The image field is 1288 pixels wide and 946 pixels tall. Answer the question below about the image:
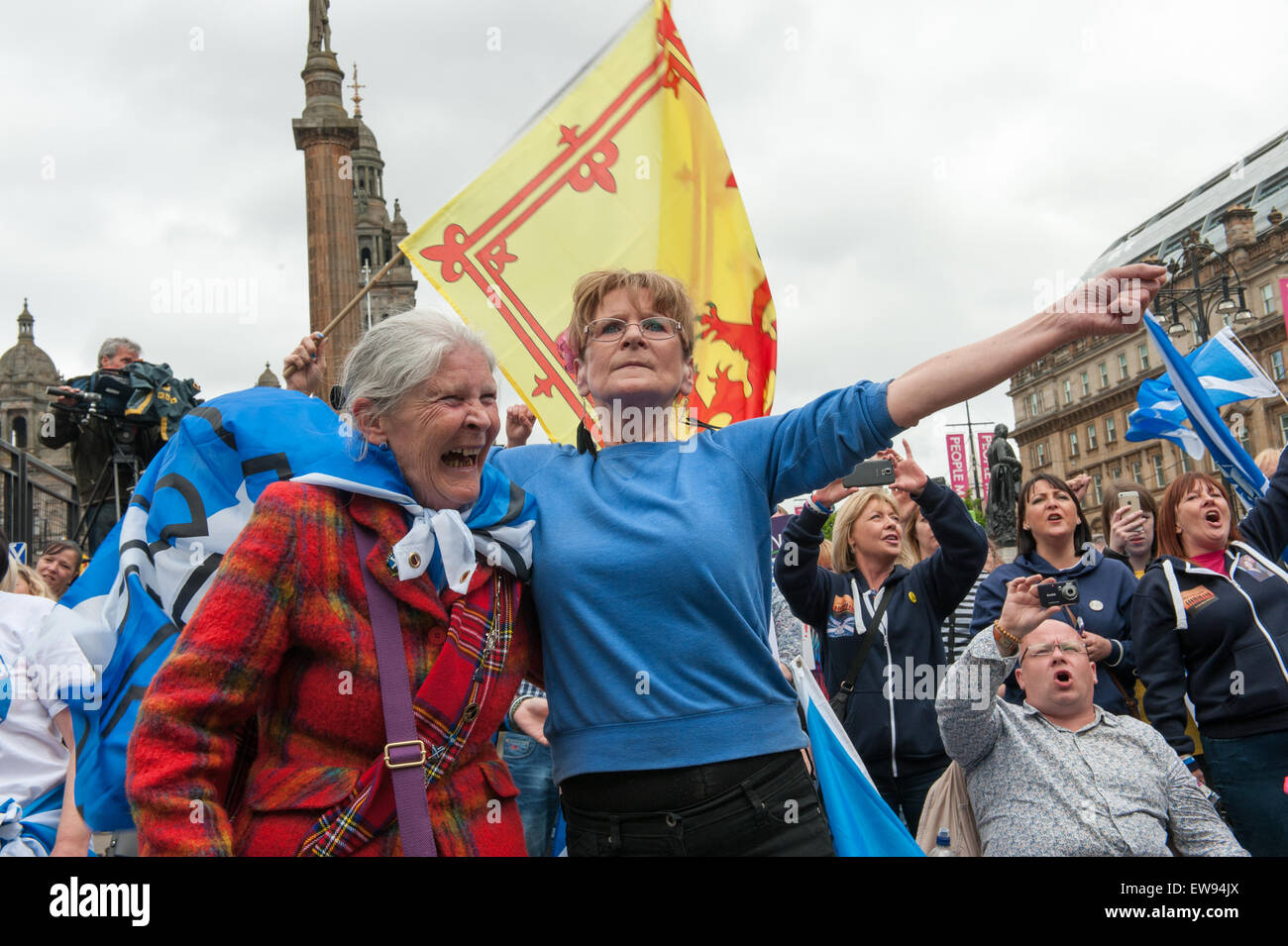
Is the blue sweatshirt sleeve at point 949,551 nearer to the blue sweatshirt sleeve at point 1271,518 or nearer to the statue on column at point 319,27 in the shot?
the blue sweatshirt sleeve at point 1271,518

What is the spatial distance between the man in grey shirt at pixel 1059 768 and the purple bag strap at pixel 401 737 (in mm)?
2240

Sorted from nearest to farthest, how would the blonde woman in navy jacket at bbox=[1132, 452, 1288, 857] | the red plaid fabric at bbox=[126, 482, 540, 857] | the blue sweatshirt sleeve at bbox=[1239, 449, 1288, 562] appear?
the red plaid fabric at bbox=[126, 482, 540, 857] < the blonde woman in navy jacket at bbox=[1132, 452, 1288, 857] < the blue sweatshirt sleeve at bbox=[1239, 449, 1288, 562]

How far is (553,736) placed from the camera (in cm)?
234

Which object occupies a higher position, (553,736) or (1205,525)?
(1205,525)

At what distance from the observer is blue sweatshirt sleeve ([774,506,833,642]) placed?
4555mm

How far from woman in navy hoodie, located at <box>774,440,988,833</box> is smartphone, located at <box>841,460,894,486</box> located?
151 millimetres

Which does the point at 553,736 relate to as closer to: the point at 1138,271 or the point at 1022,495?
the point at 1138,271

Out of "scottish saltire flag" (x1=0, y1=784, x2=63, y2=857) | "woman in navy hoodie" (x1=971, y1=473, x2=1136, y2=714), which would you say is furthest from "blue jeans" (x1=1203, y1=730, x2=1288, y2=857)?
"scottish saltire flag" (x1=0, y1=784, x2=63, y2=857)

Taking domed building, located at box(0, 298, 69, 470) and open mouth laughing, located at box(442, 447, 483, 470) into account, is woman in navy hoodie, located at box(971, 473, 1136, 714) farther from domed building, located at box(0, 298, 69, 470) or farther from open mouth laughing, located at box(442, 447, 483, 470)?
domed building, located at box(0, 298, 69, 470)

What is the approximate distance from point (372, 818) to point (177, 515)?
36.5 inches

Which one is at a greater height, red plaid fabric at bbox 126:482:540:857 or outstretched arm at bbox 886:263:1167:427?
outstretched arm at bbox 886:263:1167:427

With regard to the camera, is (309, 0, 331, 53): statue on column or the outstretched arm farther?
(309, 0, 331, 53): statue on column

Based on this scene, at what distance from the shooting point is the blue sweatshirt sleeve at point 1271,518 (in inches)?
215
